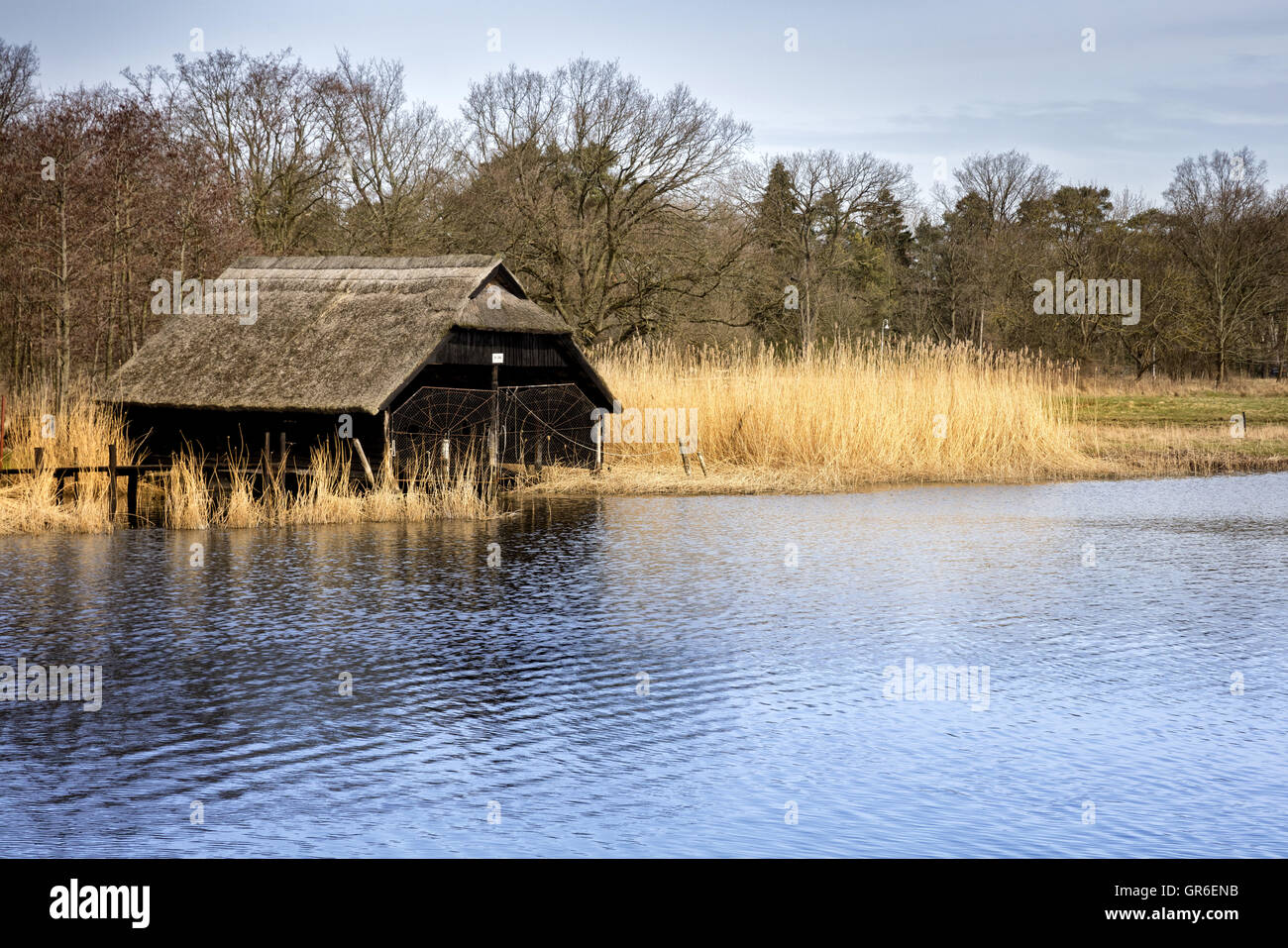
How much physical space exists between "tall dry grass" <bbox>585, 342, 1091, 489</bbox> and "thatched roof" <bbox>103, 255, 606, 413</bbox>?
2.27 meters

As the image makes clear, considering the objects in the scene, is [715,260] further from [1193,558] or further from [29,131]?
[1193,558]

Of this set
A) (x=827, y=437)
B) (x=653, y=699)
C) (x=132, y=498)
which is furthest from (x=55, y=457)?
(x=653, y=699)

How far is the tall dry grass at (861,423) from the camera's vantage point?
21188 millimetres

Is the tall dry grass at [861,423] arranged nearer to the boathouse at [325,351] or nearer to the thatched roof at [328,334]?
the boathouse at [325,351]

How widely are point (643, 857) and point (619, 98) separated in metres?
32.2

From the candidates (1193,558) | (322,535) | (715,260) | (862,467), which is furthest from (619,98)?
(1193,558)

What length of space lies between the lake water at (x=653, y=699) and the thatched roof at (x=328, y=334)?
4263mm

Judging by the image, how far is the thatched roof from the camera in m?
18.0

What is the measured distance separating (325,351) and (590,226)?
16394 millimetres

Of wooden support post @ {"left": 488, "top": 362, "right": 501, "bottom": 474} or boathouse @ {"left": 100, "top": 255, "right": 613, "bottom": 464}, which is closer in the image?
boathouse @ {"left": 100, "top": 255, "right": 613, "bottom": 464}

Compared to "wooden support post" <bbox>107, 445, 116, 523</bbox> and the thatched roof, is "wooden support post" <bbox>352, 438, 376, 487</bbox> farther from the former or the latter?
"wooden support post" <bbox>107, 445, 116, 523</bbox>

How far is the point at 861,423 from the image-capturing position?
21.4 meters

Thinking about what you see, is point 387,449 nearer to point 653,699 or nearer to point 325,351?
point 325,351

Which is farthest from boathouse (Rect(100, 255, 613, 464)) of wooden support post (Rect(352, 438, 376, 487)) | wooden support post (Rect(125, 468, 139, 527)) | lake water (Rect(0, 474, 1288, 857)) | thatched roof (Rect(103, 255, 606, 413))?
lake water (Rect(0, 474, 1288, 857))
